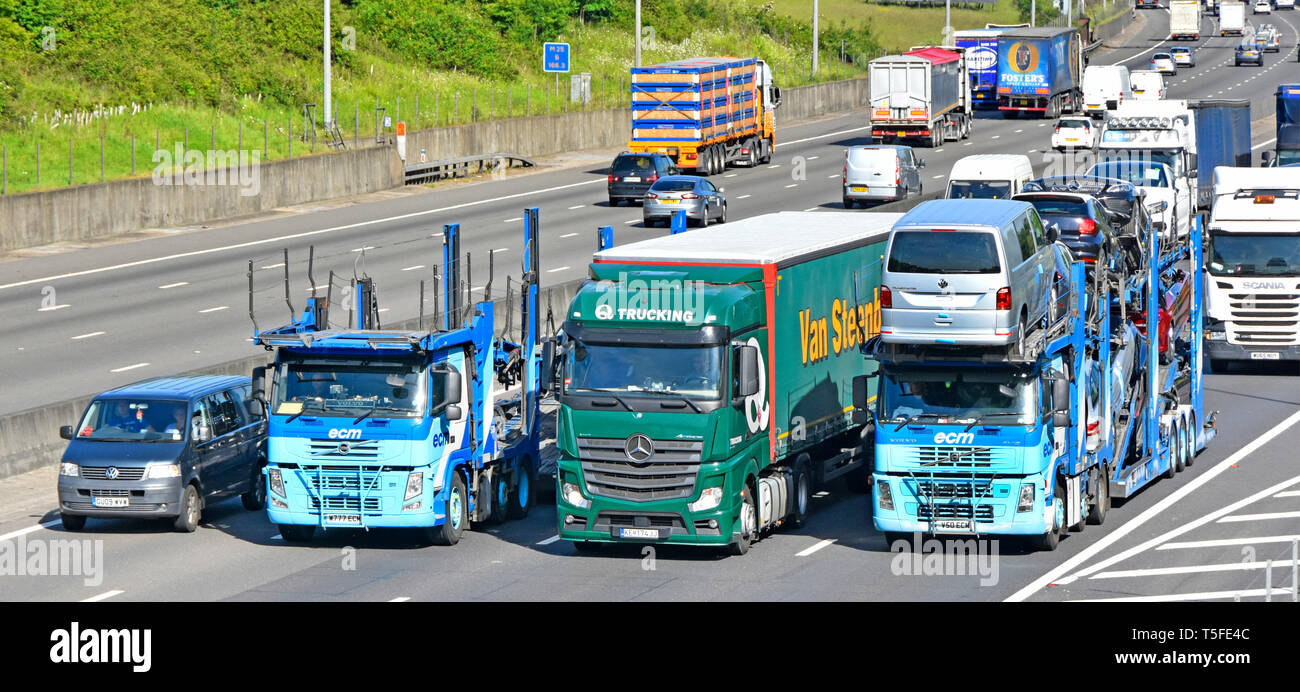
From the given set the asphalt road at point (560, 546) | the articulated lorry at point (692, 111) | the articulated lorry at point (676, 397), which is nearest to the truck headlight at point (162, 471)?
the asphalt road at point (560, 546)

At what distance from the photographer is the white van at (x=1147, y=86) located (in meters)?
79.1

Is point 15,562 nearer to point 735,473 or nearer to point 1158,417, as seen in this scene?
point 735,473

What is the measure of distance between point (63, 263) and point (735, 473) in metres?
30.6

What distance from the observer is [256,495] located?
26484mm

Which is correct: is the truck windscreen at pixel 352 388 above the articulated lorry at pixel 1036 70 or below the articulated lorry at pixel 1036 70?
below

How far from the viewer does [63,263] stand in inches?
1891

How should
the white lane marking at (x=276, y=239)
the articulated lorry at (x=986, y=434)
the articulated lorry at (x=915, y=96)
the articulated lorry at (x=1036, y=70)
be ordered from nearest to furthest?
the articulated lorry at (x=986, y=434), the white lane marking at (x=276, y=239), the articulated lorry at (x=915, y=96), the articulated lorry at (x=1036, y=70)

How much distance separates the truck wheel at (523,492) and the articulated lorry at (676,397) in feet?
8.55

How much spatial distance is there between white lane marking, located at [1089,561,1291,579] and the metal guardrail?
4546 centimetres

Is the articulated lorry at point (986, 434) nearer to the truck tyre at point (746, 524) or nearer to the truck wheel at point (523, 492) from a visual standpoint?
the truck tyre at point (746, 524)

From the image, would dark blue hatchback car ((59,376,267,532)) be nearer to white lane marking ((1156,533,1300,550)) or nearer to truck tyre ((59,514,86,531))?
truck tyre ((59,514,86,531))

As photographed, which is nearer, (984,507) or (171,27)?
(984,507)

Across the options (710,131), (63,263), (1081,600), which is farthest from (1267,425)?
(710,131)

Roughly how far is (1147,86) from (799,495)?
5930 centimetres
